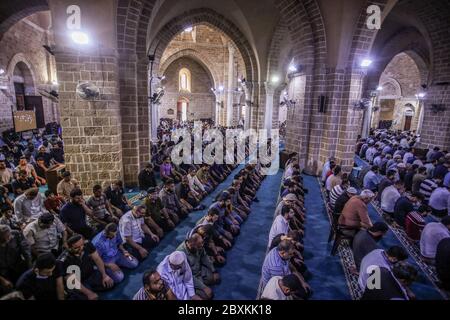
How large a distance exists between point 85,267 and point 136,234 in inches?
39.3

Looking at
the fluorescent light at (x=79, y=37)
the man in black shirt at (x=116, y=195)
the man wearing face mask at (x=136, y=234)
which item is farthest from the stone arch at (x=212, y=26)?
the man wearing face mask at (x=136, y=234)

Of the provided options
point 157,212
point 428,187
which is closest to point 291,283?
point 157,212

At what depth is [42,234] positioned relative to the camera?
3.79m

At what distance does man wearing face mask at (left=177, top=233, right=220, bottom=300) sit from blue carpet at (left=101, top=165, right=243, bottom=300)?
2.75 feet

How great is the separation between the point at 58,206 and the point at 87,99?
8.51 ft

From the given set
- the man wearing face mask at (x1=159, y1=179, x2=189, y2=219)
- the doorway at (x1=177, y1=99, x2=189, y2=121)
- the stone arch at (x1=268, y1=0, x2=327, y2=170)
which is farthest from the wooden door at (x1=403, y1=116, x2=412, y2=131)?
the man wearing face mask at (x1=159, y1=179, x2=189, y2=219)

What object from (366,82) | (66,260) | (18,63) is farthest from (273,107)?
(18,63)

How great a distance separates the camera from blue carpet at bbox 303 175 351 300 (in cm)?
372

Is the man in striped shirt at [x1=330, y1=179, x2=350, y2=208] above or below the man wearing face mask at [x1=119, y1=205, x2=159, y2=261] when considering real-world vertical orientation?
above

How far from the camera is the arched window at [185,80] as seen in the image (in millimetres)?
26578

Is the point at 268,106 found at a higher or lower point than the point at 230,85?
lower

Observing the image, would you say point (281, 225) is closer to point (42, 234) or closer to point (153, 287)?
point (153, 287)

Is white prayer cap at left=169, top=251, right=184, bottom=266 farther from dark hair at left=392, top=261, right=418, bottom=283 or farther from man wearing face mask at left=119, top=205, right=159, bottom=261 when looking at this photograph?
dark hair at left=392, top=261, right=418, bottom=283
